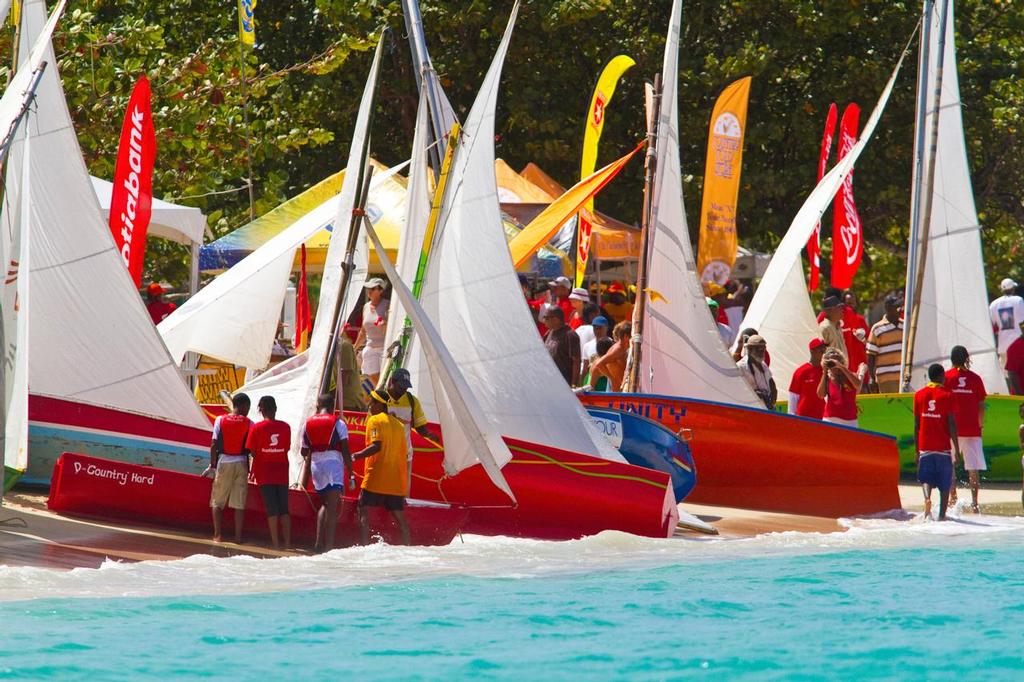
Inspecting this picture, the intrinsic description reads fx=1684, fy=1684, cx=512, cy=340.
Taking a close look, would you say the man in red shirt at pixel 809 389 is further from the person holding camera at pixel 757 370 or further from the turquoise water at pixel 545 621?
the turquoise water at pixel 545 621

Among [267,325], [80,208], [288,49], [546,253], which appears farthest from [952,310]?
[288,49]

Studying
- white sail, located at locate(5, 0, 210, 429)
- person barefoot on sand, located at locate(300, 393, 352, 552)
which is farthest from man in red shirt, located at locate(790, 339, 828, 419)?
white sail, located at locate(5, 0, 210, 429)

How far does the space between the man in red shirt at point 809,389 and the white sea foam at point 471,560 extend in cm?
155

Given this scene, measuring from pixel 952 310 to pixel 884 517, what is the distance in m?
3.87

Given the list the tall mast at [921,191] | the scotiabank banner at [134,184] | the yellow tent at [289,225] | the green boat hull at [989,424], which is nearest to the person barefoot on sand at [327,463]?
the scotiabank banner at [134,184]

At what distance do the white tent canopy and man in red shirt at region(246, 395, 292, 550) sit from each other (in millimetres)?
6110

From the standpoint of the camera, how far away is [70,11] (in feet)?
78.2

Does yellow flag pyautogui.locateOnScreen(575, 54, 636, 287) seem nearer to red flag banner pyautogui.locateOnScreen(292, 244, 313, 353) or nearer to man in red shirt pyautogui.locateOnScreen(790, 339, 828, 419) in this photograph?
red flag banner pyautogui.locateOnScreen(292, 244, 313, 353)

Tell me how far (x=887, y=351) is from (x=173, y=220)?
30.9ft

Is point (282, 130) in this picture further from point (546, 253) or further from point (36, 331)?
point (36, 331)

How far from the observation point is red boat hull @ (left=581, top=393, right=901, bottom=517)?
17797 millimetres

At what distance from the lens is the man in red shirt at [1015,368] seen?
2197 cm

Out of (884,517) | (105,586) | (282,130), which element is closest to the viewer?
(105,586)

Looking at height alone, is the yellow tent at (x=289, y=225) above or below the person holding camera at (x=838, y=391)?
above
